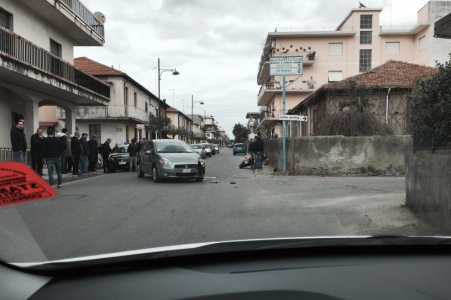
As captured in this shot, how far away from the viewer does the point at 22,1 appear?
16156mm

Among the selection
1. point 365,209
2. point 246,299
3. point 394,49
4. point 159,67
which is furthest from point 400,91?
point 394,49

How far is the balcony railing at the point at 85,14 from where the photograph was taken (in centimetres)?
1901

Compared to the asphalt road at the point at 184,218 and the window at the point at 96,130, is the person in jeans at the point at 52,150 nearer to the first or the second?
the asphalt road at the point at 184,218

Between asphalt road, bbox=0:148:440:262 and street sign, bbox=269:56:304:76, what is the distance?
25.2 feet

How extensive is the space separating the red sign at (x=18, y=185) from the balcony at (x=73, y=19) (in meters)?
16.9

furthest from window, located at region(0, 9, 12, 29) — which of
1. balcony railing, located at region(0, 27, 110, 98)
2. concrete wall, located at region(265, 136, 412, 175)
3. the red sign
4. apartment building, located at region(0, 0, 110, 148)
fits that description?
the red sign

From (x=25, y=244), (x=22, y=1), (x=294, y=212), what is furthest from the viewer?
(x=22, y=1)

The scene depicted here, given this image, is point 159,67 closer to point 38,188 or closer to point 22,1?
point 22,1

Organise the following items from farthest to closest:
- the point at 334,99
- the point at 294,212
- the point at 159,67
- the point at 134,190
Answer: the point at 159,67
the point at 334,99
the point at 134,190
the point at 294,212

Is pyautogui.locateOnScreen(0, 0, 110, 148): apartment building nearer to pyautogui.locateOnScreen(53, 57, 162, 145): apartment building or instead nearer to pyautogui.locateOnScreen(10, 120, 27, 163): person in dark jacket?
pyautogui.locateOnScreen(10, 120, 27, 163): person in dark jacket

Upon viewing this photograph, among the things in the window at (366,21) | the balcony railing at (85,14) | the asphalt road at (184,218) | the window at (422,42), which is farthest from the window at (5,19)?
the window at (422,42)

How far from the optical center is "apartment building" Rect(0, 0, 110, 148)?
14.4m

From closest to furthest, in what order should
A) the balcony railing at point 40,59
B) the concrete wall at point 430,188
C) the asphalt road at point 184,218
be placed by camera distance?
1. the asphalt road at point 184,218
2. the concrete wall at point 430,188
3. the balcony railing at point 40,59

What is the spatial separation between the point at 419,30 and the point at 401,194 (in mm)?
46038
